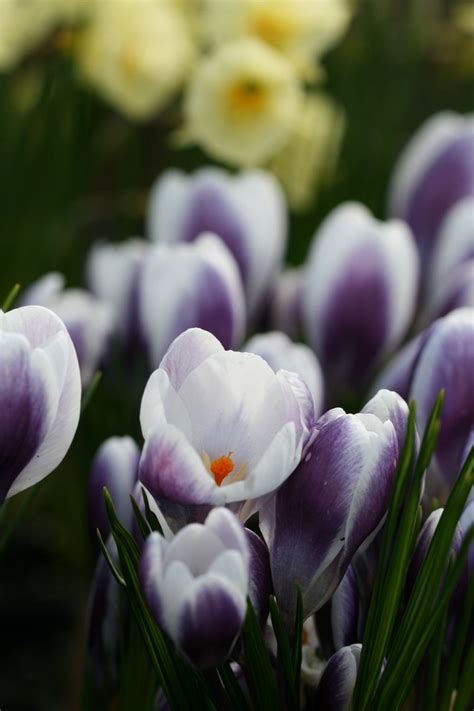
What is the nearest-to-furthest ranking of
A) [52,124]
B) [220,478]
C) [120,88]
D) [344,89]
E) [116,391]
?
[220,478] → [116,391] → [52,124] → [120,88] → [344,89]

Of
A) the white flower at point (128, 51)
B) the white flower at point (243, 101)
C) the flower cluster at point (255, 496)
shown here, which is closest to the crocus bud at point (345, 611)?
the flower cluster at point (255, 496)

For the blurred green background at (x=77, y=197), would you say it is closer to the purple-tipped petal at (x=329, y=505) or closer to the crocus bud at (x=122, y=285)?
the crocus bud at (x=122, y=285)

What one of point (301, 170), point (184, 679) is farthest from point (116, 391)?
point (301, 170)

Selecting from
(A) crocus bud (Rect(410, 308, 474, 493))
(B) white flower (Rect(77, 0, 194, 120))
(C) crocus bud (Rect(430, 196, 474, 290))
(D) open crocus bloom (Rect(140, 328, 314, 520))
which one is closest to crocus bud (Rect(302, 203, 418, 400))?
(C) crocus bud (Rect(430, 196, 474, 290))

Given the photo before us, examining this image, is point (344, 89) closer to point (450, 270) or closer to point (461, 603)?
point (450, 270)

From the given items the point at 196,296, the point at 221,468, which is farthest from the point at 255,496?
the point at 196,296

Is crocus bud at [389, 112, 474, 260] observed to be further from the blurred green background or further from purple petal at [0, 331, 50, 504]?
purple petal at [0, 331, 50, 504]
